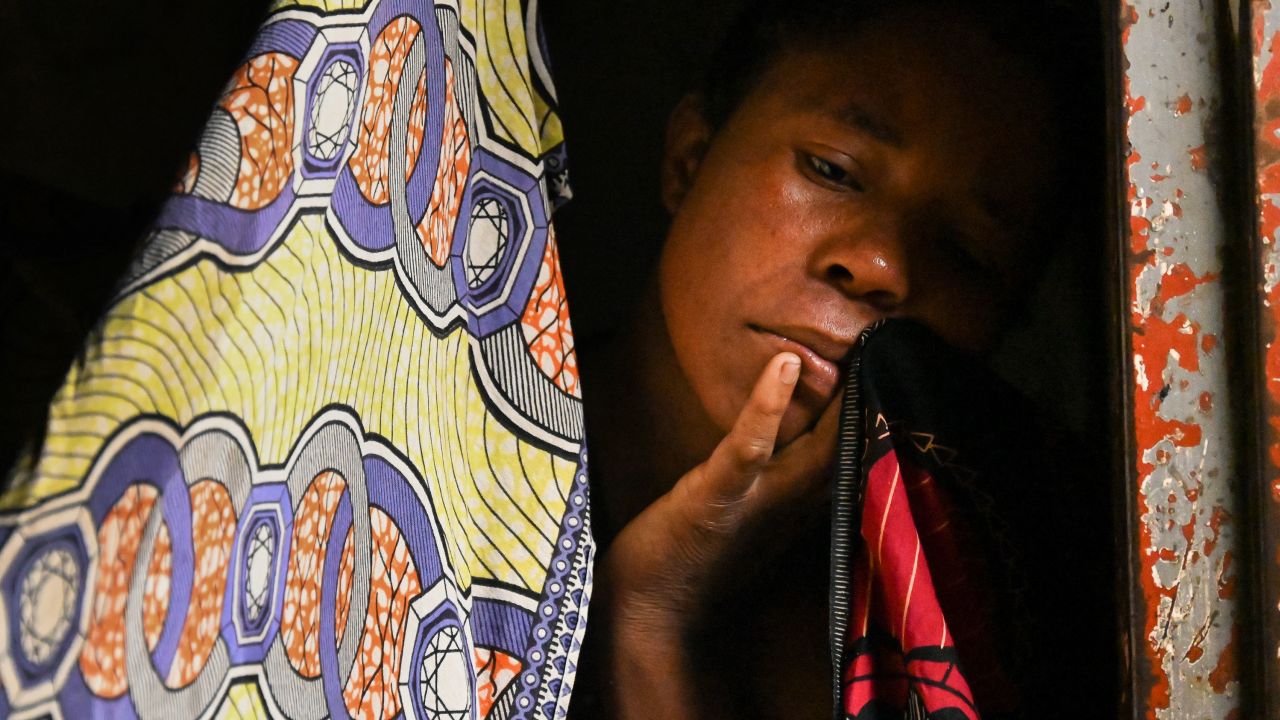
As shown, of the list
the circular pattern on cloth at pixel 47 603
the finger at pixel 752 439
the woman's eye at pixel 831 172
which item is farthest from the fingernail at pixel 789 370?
the circular pattern on cloth at pixel 47 603

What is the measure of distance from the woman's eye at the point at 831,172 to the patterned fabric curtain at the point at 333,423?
0.21 metres

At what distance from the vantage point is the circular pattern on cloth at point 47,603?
1.34ft

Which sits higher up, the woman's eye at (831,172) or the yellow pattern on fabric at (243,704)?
the woman's eye at (831,172)

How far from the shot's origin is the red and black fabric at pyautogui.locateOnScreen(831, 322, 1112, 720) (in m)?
0.70

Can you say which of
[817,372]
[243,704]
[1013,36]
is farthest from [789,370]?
[243,704]

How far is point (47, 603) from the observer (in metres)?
0.41

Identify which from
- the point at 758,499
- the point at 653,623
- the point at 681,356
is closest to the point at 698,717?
the point at 653,623

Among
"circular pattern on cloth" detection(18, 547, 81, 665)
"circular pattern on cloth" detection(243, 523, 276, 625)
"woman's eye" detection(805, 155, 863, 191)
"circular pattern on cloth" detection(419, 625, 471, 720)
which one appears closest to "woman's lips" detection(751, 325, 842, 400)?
"woman's eye" detection(805, 155, 863, 191)

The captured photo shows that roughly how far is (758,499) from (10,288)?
1.94 ft

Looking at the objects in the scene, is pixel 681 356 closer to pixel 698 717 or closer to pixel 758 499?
pixel 758 499

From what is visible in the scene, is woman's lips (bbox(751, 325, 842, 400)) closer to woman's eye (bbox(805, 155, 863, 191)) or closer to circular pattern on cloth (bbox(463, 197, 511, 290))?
woman's eye (bbox(805, 155, 863, 191))

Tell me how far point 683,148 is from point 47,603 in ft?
2.55

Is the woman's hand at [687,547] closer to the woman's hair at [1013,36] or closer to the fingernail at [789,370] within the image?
the fingernail at [789,370]

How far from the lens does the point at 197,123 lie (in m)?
1.16
